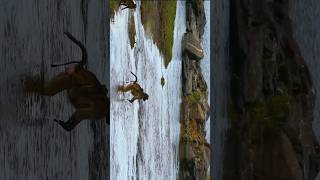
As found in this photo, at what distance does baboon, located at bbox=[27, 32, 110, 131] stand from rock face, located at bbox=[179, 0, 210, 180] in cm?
249

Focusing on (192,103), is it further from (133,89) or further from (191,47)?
(133,89)

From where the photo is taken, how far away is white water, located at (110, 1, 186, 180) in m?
2.14

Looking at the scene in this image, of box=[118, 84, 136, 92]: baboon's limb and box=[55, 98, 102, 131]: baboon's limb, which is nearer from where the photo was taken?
box=[55, 98, 102, 131]: baboon's limb

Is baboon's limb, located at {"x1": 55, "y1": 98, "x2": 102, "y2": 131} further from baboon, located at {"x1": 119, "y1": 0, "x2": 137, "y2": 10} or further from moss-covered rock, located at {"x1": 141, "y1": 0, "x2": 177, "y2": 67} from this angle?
moss-covered rock, located at {"x1": 141, "y1": 0, "x2": 177, "y2": 67}

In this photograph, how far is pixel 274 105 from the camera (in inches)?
35.4

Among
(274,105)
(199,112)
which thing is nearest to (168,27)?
(199,112)

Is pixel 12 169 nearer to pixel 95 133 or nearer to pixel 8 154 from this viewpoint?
pixel 8 154

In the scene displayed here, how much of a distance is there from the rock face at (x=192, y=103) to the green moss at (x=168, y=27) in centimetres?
16

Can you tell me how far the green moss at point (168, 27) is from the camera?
304 centimetres

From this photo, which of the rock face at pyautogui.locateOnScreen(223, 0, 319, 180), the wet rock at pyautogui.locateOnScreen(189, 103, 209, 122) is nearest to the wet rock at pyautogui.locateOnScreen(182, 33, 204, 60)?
the wet rock at pyautogui.locateOnScreen(189, 103, 209, 122)

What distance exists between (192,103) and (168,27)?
1.73 feet

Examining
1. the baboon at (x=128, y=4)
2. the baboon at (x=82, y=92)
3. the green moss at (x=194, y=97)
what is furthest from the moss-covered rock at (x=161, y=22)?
the baboon at (x=82, y=92)

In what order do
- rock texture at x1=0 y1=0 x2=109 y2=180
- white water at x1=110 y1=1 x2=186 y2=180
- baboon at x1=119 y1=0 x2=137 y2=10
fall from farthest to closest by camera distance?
baboon at x1=119 y1=0 x2=137 y2=10, white water at x1=110 y1=1 x2=186 y2=180, rock texture at x1=0 y1=0 x2=109 y2=180

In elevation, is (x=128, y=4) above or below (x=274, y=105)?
above
